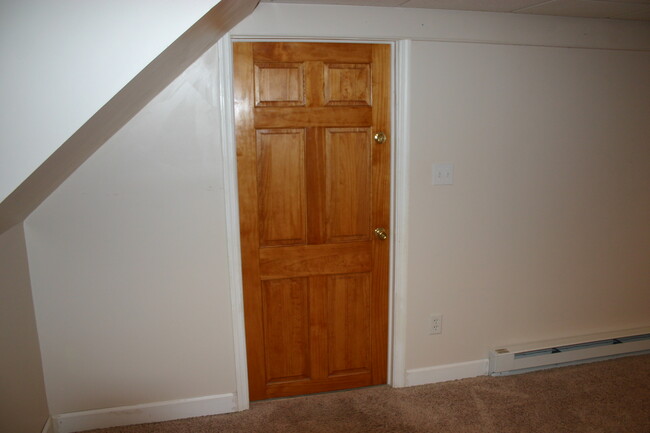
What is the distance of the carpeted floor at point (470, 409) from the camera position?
2.12m

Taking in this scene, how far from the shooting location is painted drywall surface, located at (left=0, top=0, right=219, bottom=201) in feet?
3.37

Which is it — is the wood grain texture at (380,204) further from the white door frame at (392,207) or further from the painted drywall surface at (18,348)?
the painted drywall surface at (18,348)

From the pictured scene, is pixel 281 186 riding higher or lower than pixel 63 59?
lower

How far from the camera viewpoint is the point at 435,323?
2441 millimetres

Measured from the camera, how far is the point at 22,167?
111cm

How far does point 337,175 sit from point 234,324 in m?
0.92

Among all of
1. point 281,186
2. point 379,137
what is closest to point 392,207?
point 379,137

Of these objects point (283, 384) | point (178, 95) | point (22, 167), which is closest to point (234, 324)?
point (283, 384)

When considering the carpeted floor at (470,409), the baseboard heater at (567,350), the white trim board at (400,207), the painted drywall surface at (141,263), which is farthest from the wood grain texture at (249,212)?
the baseboard heater at (567,350)

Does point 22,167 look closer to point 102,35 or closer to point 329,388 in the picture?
point 102,35

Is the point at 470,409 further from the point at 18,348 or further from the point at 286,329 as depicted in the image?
the point at 18,348

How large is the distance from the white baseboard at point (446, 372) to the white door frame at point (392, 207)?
2.6 inches

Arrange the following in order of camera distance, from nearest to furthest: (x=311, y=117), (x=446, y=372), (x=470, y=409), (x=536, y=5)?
1. (x=536, y=5)
2. (x=311, y=117)
3. (x=470, y=409)
4. (x=446, y=372)

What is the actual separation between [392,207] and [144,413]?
1633mm
